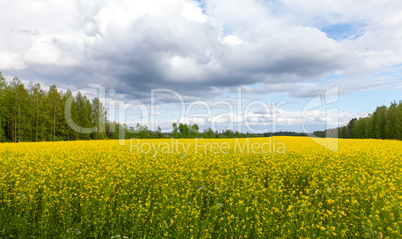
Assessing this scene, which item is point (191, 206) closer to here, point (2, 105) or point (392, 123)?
point (2, 105)

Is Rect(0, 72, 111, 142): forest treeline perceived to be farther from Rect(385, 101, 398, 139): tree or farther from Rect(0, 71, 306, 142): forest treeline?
Rect(385, 101, 398, 139): tree

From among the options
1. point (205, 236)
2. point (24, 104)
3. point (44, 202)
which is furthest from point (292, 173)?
point (24, 104)

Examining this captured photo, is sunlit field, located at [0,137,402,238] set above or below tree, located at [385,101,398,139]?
below

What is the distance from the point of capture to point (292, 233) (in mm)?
5672

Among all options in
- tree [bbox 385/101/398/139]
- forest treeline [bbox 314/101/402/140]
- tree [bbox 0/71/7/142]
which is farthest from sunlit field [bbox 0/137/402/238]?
tree [bbox 385/101/398/139]

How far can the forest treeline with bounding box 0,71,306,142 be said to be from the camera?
43.3m

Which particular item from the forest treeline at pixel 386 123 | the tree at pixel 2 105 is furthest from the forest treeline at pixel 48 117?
the forest treeline at pixel 386 123

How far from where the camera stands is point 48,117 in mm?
47875

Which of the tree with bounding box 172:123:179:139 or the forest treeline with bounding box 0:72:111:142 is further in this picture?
the tree with bounding box 172:123:179:139

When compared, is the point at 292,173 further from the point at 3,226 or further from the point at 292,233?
the point at 3,226

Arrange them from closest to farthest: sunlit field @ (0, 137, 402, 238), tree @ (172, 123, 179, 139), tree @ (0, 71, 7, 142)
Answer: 1. sunlit field @ (0, 137, 402, 238)
2. tree @ (0, 71, 7, 142)
3. tree @ (172, 123, 179, 139)

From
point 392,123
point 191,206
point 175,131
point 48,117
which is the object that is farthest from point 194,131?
point 191,206

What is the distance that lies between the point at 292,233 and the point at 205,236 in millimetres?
2131

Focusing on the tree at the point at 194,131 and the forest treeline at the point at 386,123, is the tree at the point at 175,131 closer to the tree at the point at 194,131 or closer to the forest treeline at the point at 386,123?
the tree at the point at 194,131
